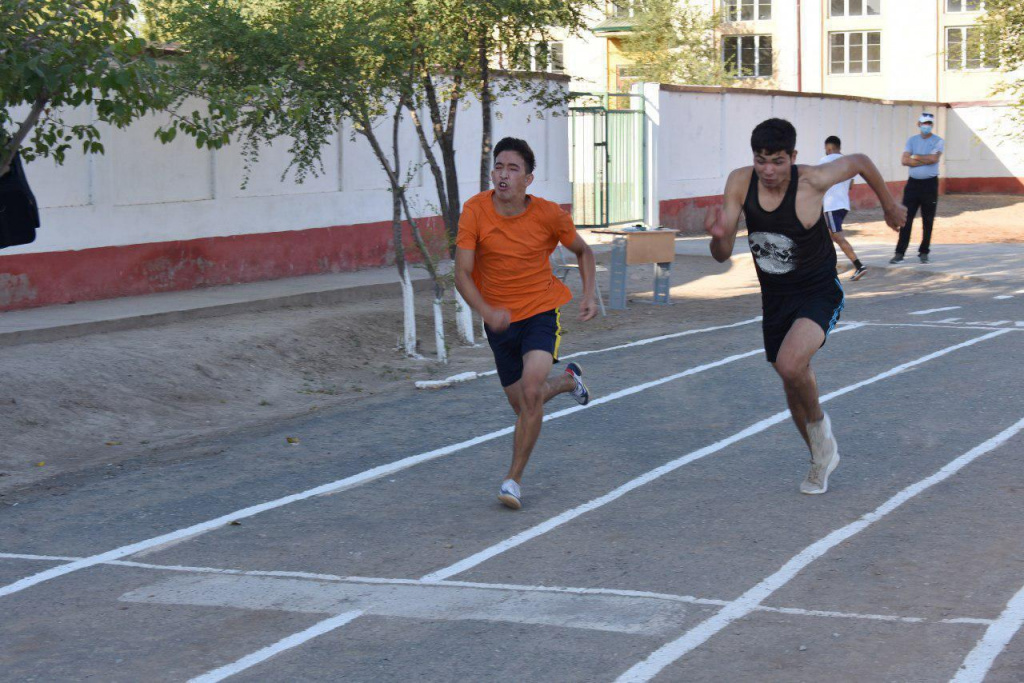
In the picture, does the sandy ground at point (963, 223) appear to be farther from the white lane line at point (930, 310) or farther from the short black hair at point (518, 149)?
the short black hair at point (518, 149)

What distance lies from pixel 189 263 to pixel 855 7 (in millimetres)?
40465

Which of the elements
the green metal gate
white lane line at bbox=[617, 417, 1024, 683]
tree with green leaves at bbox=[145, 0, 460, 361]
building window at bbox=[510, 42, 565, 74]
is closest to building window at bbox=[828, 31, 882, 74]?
the green metal gate

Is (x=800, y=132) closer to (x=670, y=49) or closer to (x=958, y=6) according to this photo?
(x=670, y=49)

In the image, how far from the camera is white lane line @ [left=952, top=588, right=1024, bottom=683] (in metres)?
4.54

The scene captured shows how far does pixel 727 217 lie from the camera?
671 cm

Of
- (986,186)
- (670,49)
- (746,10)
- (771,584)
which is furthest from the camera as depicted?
(746,10)

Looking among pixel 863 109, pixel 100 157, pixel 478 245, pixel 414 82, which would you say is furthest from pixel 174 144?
pixel 863 109

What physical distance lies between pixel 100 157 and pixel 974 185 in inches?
1513

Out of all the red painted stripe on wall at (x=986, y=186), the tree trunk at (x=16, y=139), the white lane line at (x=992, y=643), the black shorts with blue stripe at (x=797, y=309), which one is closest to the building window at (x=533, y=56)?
the tree trunk at (x=16, y=139)

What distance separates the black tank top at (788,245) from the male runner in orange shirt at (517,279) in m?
0.93

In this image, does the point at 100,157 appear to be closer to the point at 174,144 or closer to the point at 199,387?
the point at 174,144

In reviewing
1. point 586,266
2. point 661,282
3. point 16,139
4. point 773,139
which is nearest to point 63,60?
point 16,139

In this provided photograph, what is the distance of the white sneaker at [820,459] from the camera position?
7.15 meters

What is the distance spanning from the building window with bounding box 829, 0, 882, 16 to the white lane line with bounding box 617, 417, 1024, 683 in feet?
150
